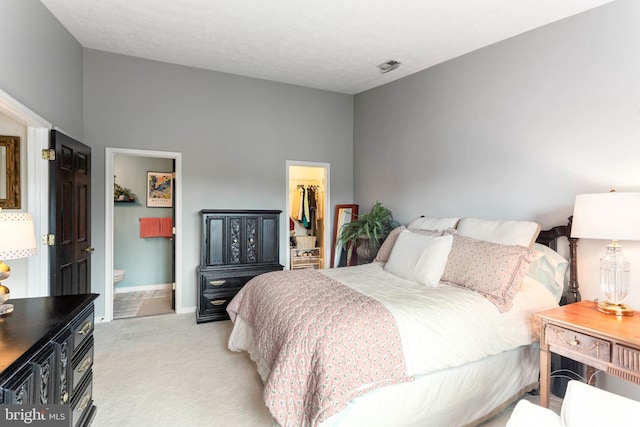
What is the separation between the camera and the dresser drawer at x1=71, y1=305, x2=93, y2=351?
1662mm

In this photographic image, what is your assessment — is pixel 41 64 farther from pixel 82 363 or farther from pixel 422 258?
pixel 422 258

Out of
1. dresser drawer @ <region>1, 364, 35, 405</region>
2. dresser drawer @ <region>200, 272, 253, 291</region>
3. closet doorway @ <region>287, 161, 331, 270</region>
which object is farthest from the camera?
closet doorway @ <region>287, 161, 331, 270</region>

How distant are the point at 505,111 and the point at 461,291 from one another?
70.8 inches

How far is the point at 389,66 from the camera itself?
381cm

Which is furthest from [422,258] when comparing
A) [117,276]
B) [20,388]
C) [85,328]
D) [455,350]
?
[117,276]

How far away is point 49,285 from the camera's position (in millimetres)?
2666

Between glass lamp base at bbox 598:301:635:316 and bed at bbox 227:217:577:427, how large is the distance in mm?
370

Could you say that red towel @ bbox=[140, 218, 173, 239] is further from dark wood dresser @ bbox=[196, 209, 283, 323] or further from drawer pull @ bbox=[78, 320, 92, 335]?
drawer pull @ bbox=[78, 320, 92, 335]

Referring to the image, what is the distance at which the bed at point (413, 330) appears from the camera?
1.62 m

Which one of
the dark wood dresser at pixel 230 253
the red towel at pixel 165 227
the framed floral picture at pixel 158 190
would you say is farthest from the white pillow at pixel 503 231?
the framed floral picture at pixel 158 190

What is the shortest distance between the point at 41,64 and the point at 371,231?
3.56m

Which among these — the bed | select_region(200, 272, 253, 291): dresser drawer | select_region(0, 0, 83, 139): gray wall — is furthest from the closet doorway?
select_region(0, 0, 83, 139): gray wall

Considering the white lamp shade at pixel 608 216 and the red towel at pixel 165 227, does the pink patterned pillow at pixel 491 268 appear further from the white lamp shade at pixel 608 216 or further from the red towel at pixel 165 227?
the red towel at pixel 165 227

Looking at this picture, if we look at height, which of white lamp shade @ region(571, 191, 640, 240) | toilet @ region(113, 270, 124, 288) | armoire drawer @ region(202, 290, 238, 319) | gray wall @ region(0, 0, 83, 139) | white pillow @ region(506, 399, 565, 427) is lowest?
armoire drawer @ region(202, 290, 238, 319)
